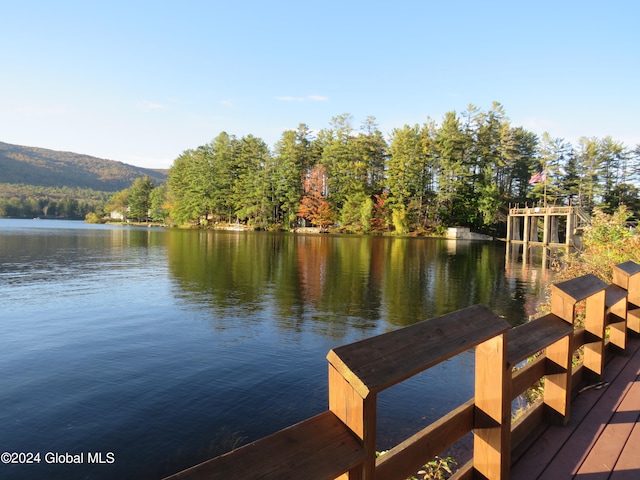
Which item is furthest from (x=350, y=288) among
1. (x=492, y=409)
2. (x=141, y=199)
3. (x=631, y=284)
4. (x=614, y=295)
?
(x=141, y=199)

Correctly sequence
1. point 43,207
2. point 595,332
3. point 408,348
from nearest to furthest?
1. point 408,348
2. point 595,332
3. point 43,207

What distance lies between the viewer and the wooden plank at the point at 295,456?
1081mm

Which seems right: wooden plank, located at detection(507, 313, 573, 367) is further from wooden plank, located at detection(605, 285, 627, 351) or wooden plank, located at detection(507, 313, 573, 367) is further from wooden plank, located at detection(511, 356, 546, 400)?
wooden plank, located at detection(605, 285, 627, 351)

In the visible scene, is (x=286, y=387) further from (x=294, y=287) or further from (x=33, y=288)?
(x=33, y=288)

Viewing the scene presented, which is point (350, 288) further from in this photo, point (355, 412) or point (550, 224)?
point (550, 224)

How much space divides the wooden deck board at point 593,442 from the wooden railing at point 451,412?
0.13 meters

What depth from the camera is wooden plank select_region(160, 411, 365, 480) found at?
1.08 m

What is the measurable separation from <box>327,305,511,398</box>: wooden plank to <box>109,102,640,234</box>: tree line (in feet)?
166

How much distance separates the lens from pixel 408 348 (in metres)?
1.57

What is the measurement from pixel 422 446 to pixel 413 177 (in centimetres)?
5399

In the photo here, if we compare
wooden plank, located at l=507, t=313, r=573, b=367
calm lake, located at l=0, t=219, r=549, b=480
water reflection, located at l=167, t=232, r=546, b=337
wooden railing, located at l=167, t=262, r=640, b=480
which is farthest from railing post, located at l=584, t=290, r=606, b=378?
water reflection, located at l=167, t=232, r=546, b=337

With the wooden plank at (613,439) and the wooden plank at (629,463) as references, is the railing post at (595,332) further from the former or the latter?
the wooden plank at (629,463)

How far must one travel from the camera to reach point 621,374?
3895mm

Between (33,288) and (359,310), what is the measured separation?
1263 cm
